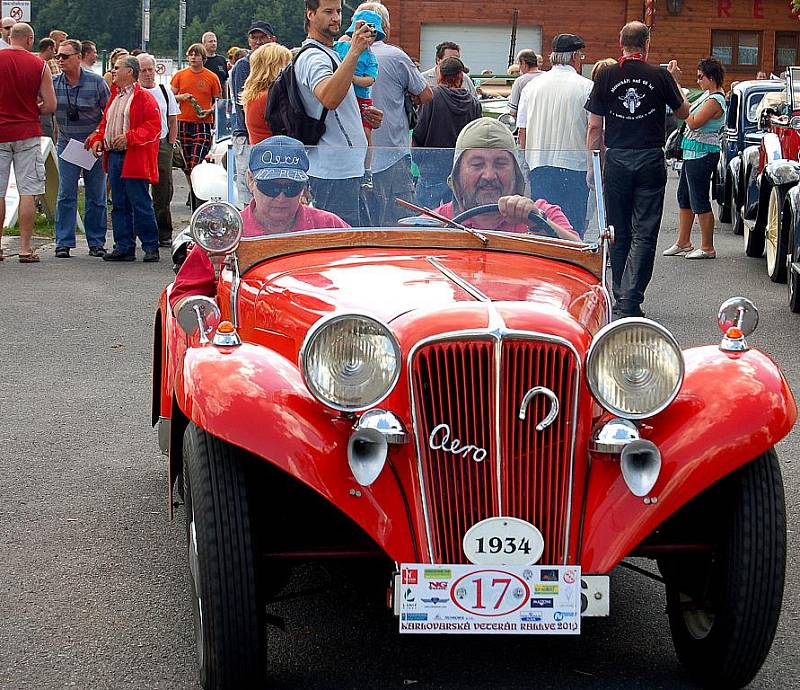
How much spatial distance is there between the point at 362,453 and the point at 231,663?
2.02 feet

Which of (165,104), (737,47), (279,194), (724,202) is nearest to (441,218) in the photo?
(279,194)

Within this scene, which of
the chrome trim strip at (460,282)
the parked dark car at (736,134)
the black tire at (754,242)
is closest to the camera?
the chrome trim strip at (460,282)

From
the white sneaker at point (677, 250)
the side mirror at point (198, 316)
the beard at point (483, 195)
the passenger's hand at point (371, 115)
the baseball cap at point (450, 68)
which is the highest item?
the baseball cap at point (450, 68)

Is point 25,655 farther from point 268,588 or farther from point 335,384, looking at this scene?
point 335,384

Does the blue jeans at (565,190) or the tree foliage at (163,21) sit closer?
the blue jeans at (565,190)

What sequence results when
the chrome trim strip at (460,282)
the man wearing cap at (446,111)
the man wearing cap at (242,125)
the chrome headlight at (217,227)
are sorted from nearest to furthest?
the chrome trim strip at (460,282)
the chrome headlight at (217,227)
the man wearing cap at (242,125)
the man wearing cap at (446,111)

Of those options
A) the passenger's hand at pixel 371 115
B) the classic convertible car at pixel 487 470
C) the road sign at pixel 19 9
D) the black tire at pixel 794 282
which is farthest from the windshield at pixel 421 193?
the road sign at pixel 19 9

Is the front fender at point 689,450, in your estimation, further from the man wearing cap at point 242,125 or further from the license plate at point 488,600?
the man wearing cap at point 242,125

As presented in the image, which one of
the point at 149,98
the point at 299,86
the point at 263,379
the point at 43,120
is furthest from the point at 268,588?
the point at 43,120

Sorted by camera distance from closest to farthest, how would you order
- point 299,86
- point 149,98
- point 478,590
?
point 478,590 → point 299,86 → point 149,98

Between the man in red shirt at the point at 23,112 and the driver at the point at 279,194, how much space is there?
704 centimetres

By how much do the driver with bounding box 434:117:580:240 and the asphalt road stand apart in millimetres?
1279

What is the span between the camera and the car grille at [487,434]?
3193 mm

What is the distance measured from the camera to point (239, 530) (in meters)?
3.13
